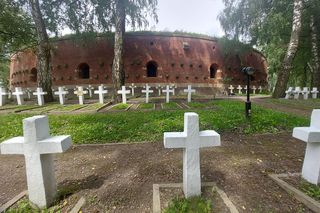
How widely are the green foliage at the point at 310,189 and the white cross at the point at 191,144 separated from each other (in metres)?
1.29

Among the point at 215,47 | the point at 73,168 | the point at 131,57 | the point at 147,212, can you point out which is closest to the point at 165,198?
the point at 147,212

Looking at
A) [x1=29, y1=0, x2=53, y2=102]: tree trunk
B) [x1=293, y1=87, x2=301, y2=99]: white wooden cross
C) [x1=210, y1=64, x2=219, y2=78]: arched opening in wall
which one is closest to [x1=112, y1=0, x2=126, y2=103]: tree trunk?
[x1=29, y1=0, x2=53, y2=102]: tree trunk

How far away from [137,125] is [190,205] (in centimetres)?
373

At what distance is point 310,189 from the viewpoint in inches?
106

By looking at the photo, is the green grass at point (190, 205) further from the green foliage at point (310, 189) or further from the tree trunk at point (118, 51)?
the tree trunk at point (118, 51)

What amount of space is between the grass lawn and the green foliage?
2.69 m

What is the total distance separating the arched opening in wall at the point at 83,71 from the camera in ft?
77.5

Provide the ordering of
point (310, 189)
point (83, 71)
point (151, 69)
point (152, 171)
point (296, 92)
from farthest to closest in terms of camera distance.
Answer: point (151, 69) → point (83, 71) → point (296, 92) → point (152, 171) → point (310, 189)

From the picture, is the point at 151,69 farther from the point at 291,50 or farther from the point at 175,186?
the point at 175,186

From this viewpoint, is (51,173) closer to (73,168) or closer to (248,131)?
(73,168)

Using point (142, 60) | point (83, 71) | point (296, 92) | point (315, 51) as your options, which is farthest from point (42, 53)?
point (315, 51)

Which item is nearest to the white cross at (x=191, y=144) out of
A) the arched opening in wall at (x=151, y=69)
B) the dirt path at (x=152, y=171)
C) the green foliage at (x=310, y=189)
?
the dirt path at (x=152, y=171)

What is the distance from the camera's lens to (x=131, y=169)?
11.7 feet

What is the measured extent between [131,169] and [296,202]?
2347 mm
